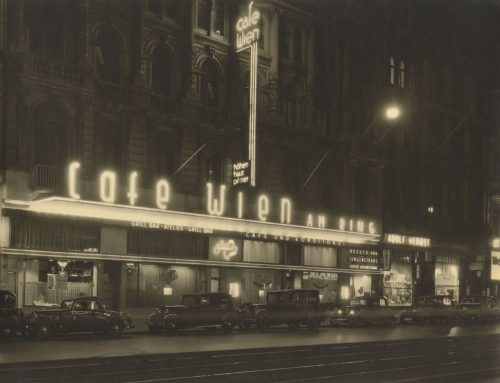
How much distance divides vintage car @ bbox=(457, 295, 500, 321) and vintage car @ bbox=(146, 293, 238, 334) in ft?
63.4

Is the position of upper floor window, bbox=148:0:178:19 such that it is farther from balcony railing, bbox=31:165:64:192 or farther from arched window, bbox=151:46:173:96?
balcony railing, bbox=31:165:64:192

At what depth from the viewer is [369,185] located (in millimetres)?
52594

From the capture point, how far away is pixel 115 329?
1191 inches

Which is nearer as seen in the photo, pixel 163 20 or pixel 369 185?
pixel 163 20

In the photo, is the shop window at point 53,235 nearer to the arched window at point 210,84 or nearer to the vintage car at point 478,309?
the arched window at point 210,84

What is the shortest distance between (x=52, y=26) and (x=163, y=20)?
21.3 feet

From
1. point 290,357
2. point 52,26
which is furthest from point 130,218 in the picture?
point 290,357

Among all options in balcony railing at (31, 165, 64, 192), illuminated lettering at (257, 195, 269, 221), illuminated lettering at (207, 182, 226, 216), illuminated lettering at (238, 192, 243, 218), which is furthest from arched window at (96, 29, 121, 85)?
illuminated lettering at (257, 195, 269, 221)

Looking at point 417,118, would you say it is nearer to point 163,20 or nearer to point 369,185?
point 369,185

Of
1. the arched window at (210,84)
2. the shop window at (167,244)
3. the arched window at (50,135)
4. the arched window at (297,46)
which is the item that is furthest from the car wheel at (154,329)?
the arched window at (297,46)

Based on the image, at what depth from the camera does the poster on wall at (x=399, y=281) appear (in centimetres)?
5278

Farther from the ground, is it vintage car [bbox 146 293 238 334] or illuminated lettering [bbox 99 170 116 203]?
illuminated lettering [bbox 99 170 116 203]

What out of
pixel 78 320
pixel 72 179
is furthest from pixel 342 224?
pixel 78 320

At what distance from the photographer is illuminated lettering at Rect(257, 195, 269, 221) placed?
41156 mm
